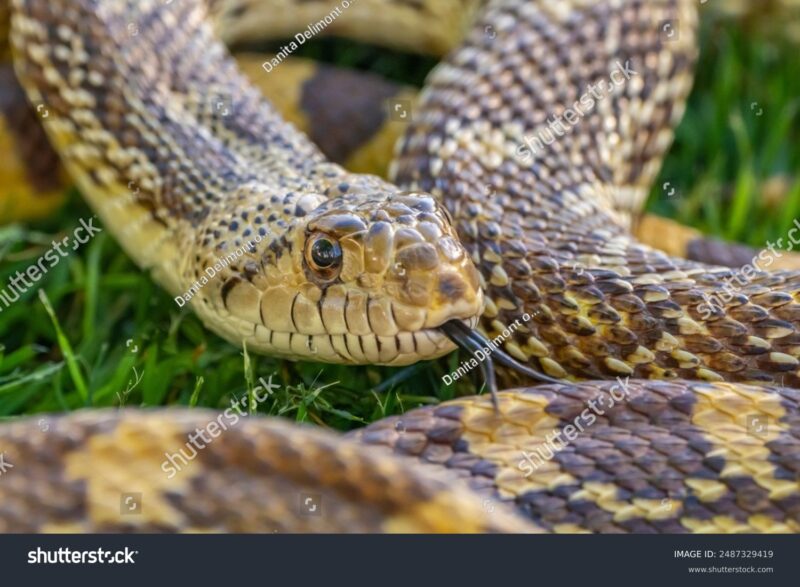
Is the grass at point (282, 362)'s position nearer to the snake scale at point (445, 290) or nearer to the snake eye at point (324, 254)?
the snake scale at point (445, 290)

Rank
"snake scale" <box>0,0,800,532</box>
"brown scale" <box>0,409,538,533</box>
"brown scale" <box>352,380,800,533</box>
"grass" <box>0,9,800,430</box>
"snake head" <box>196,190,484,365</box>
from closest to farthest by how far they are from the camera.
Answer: "brown scale" <box>0,409,538,533</box> → "snake scale" <box>0,0,800,532</box> → "brown scale" <box>352,380,800,533</box> → "snake head" <box>196,190,484,365</box> → "grass" <box>0,9,800,430</box>

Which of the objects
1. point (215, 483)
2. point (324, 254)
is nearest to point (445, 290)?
point (324, 254)

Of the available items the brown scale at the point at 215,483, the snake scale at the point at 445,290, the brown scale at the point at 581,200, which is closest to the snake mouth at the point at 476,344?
the snake scale at the point at 445,290

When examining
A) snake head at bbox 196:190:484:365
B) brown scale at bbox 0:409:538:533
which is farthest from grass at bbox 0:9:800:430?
brown scale at bbox 0:409:538:533

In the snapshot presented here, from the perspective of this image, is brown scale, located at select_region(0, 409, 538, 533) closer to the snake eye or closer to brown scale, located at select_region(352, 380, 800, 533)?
brown scale, located at select_region(352, 380, 800, 533)

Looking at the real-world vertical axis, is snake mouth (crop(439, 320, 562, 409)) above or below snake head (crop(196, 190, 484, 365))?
below

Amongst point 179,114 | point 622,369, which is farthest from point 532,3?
point 622,369
